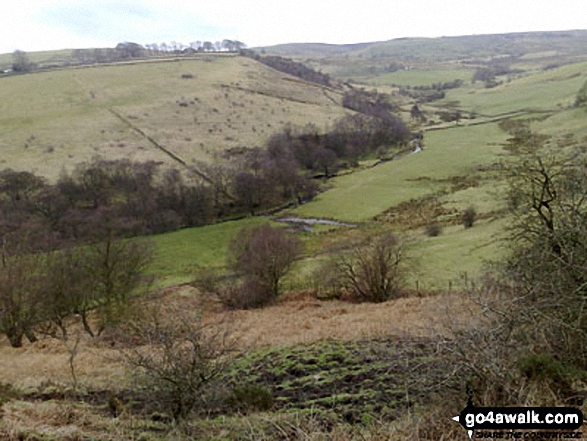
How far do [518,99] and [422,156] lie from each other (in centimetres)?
6458

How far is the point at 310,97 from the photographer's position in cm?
11681

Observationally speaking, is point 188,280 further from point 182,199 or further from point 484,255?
point 484,255

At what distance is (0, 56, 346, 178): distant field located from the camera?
71.4 meters

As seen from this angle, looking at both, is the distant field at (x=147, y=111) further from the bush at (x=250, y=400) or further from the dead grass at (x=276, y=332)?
the bush at (x=250, y=400)

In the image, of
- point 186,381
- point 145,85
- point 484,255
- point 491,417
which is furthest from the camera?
point 145,85

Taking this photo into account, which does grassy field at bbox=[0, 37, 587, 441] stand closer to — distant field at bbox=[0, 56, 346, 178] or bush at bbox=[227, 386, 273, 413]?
bush at bbox=[227, 386, 273, 413]

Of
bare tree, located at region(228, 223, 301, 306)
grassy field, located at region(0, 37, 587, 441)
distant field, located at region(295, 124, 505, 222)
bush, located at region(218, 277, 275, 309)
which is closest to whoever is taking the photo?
grassy field, located at region(0, 37, 587, 441)

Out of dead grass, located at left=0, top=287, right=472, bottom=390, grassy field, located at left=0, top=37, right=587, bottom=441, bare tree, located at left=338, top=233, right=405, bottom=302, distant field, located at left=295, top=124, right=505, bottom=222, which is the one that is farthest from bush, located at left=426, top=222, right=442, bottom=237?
dead grass, located at left=0, top=287, right=472, bottom=390

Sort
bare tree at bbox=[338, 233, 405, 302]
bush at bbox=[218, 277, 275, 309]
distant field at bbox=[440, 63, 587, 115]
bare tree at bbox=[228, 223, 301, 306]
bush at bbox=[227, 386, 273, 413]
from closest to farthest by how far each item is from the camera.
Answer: bush at bbox=[227, 386, 273, 413], bare tree at bbox=[338, 233, 405, 302], bare tree at bbox=[228, 223, 301, 306], bush at bbox=[218, 277, 275, 309], distant field at bbox=[440, 63, 587, 115]

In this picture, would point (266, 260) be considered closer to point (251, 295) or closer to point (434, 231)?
point (251, 295)

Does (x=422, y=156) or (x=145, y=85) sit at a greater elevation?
(x=145, y=85)

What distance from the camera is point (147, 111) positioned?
90938 millimetres

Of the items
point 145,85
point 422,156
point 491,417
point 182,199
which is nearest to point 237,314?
point 491,417

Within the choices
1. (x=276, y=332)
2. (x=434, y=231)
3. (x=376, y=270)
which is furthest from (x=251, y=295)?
(x=434, y=231)
